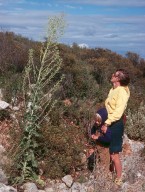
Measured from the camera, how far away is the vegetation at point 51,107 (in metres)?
8.19

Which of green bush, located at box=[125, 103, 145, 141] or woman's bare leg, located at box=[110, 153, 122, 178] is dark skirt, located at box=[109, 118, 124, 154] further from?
green bush, located at box=[125, 103, 145, 141]

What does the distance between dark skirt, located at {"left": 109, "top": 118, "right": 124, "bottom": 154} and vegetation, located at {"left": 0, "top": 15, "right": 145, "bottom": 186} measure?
103 centimetres

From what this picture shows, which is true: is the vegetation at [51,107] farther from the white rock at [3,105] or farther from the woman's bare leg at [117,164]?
the woman's bare leg at [117,164]

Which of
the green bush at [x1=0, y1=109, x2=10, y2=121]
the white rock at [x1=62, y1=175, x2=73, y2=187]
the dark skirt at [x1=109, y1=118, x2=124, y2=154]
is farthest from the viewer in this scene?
the green bush at [x1=0, y1=109, x2=10, y2=121]

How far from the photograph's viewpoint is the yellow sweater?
25.9 ft

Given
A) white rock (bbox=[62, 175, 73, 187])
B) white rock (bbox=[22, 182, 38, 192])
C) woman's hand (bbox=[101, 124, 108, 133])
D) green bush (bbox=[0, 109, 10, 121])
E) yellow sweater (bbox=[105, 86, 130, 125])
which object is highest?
yellow sweater (bbox=[105, 86, 130, 125])

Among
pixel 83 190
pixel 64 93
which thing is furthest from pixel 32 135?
pixel 64 93

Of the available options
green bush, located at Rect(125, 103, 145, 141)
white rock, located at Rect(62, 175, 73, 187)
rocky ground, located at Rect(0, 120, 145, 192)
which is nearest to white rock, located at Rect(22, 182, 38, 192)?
rocky ground, located at Rect(0, 120, 145, 192)

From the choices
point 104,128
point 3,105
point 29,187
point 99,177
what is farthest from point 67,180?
point 3,105

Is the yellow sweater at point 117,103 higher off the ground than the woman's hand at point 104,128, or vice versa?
the yellow sweater at point 117,103

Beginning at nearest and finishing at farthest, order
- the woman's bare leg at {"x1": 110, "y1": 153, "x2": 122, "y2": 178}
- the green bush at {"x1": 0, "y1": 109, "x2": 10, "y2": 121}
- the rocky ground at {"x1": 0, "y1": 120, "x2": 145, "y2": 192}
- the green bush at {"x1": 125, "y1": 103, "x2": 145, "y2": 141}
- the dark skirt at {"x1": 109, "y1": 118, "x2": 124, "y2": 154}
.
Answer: the rocky ground at {"x1": 0, "y1": 120, "x2": 145, "y2": 192} → the dark skirt at {"x1": 109, "y1": 118, "x2": 124, "y2": 154} → the woman's bare leg at {"x1": 110, "y1": 153, "x2": 122, "y2": 178} → the green bush at {"x1": 0, "y1": 109, "x2": 10, "y2": 121} → the green bush at {"x1": 125, "y1": 103, "x2": 145, "y2": 141}

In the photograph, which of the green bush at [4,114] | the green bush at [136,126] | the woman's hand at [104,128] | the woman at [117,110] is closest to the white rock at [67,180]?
the woman at [117,110]

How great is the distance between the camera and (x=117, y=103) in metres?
7.94

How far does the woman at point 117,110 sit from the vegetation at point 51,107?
916mm
